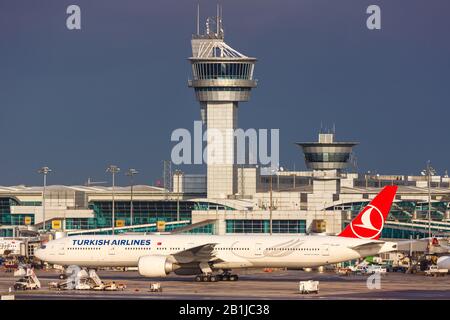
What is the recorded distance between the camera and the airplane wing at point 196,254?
101 m

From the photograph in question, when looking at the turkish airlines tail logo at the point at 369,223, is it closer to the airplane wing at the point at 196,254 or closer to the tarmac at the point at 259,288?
the tarmac at the point at 259,288

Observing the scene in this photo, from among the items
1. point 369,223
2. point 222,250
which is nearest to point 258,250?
point 222,250

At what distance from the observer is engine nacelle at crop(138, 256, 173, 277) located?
97562mm

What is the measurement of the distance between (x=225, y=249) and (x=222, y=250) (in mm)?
287

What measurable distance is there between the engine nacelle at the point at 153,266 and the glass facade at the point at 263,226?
9724 cm

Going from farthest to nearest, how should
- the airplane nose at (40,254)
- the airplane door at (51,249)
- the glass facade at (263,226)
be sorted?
the glass facade at (263,226), the airplane nose at (40,254), the airplane door at (51,249)

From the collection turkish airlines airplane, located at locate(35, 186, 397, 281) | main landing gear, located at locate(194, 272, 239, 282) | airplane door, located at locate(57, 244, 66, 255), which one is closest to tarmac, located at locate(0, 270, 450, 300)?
main landing gear, located at locate(194, 272, 239, 282)

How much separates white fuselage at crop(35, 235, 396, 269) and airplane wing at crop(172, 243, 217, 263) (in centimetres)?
11

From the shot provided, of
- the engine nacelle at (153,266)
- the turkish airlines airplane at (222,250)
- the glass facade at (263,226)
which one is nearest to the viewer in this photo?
the engine nacelle at (153,266)

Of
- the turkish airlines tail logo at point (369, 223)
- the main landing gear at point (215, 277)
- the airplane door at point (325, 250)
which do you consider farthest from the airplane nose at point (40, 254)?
the turkish airlines tail logo at point (369, 223)
